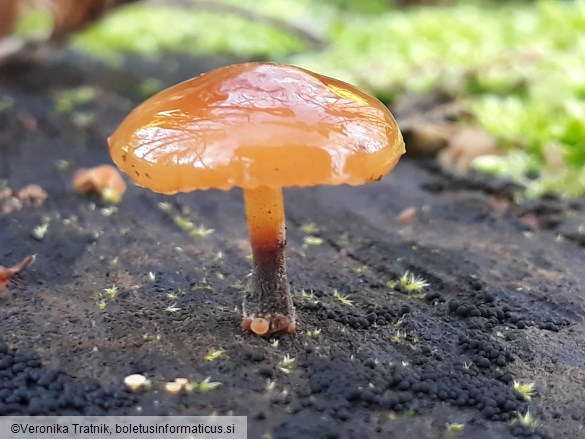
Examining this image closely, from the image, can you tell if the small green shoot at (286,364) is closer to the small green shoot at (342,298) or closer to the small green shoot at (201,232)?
the small green shoot at (342,298)

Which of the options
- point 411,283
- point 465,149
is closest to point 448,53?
point 465,149

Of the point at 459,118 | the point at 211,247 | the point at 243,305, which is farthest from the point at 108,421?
the point at 459,118

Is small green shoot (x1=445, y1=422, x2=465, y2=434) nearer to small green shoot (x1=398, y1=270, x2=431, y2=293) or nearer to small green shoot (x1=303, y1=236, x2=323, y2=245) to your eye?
small green shoot (x1=398, y1=270, x2=431, y2=293)

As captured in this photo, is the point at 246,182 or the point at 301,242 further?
the point at 301,242

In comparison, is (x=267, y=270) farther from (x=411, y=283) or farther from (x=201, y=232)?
(x=201, y=232)

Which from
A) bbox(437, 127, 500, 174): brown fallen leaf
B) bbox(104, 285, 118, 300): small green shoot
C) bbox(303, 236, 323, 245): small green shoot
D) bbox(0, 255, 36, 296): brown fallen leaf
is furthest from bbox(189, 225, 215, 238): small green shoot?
bbox(437, 127, 500, 174): brown fallen leaf

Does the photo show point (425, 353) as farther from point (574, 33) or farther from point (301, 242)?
point (574, 33)
